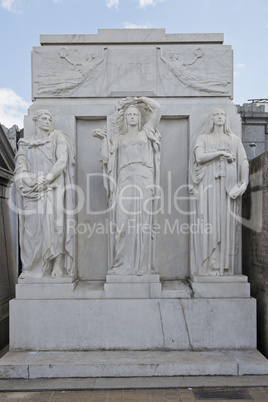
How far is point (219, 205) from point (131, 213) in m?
1.43

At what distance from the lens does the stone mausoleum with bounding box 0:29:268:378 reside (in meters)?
4.89

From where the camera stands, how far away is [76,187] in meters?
5.54

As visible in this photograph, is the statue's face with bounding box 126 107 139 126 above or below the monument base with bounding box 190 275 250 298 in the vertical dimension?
above

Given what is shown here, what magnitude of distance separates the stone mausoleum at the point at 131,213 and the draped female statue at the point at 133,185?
2 cm

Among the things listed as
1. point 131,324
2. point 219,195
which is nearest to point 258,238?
point 219,195

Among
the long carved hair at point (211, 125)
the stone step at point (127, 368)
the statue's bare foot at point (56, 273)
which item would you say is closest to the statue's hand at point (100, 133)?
the long carved hair at point (211, 125)

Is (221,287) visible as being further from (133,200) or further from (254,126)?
(254,126)

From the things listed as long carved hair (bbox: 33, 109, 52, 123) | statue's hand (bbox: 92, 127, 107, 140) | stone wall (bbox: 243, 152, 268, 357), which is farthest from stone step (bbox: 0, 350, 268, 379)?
long carved hair (bbox: 33, 109, 52, 123)

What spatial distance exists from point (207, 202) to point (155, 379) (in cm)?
270

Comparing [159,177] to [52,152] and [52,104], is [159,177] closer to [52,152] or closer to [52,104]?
[52,152]

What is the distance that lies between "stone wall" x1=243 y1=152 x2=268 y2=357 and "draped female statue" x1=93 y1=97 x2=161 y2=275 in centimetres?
170

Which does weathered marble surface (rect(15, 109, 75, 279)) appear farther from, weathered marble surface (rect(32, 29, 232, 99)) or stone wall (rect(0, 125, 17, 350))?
stone wall (rect(0, 125, 17, 350))

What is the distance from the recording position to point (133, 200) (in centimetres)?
500

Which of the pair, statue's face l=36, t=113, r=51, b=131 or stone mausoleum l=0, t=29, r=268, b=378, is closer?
stone mausoleum l=0, t=29, r=268, b=378
